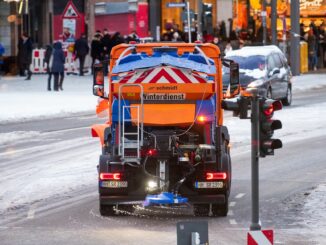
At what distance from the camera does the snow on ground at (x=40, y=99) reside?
34.7m

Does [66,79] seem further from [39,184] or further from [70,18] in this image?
[39,184]

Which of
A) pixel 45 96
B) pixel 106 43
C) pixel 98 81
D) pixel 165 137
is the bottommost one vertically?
pixel 45 96

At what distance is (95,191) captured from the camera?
60.5 ft

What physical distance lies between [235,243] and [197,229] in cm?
384

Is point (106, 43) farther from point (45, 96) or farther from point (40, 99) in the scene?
point (40, 99)

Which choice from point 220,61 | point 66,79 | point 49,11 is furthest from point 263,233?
point 49,11

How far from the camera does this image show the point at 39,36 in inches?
2280

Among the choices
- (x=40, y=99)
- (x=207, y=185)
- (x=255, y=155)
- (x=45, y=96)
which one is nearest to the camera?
(x=255, y=155)

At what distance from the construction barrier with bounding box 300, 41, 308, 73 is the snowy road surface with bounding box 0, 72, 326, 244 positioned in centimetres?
2386

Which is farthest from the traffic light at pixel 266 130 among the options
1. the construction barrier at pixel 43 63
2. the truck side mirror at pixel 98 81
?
the construction barrier at pixel 43 63

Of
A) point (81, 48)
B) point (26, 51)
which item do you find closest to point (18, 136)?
point (26, 51)

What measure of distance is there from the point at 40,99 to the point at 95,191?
2158 cm

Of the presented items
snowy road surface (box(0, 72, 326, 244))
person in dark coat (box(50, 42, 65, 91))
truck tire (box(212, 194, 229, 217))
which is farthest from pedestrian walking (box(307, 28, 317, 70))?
truck tire (box(212, 194, 229, 217))

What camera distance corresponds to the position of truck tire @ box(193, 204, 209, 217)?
52.8ft
